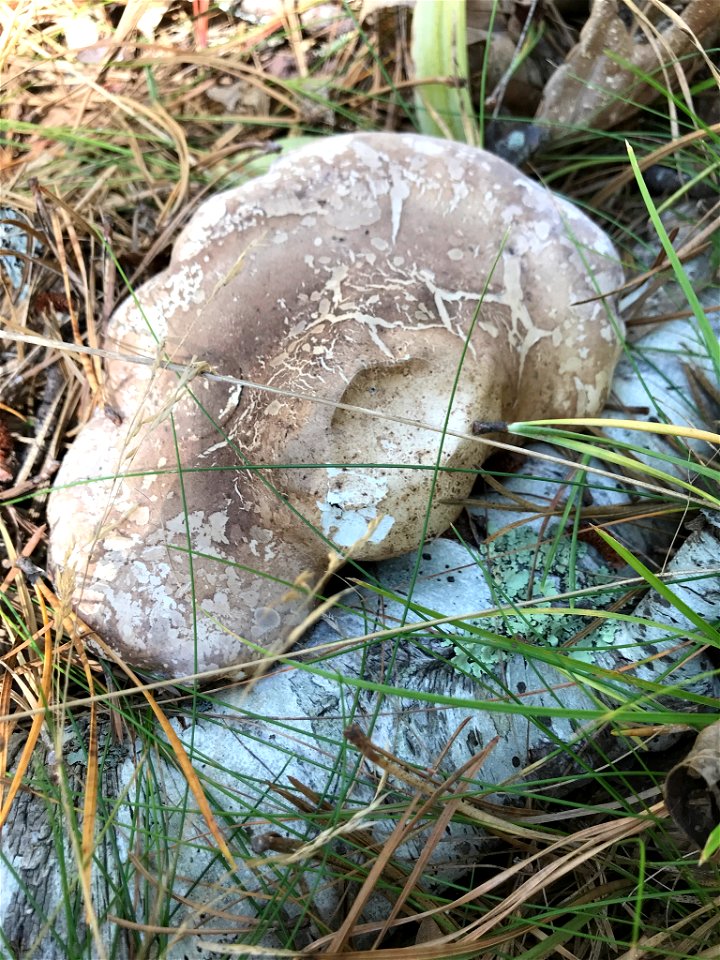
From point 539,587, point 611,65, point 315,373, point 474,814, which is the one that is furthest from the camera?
point 611,65

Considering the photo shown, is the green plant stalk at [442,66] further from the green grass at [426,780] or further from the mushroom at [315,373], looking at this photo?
the green grass at [426,780]

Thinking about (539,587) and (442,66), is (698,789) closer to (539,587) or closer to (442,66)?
(539,587)

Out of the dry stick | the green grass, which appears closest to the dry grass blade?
the green grass

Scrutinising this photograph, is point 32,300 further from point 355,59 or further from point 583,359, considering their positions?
point 583,359

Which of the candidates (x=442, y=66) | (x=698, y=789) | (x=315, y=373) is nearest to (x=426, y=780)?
(x=698, y=789)

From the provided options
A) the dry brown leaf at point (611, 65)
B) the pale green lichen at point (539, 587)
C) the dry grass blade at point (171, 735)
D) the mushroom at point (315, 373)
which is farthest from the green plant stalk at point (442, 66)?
the dry grass blade at point (171, 735)

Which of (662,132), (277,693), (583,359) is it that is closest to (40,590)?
(277,693)

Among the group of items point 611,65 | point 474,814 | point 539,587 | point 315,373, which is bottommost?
point 474,814
